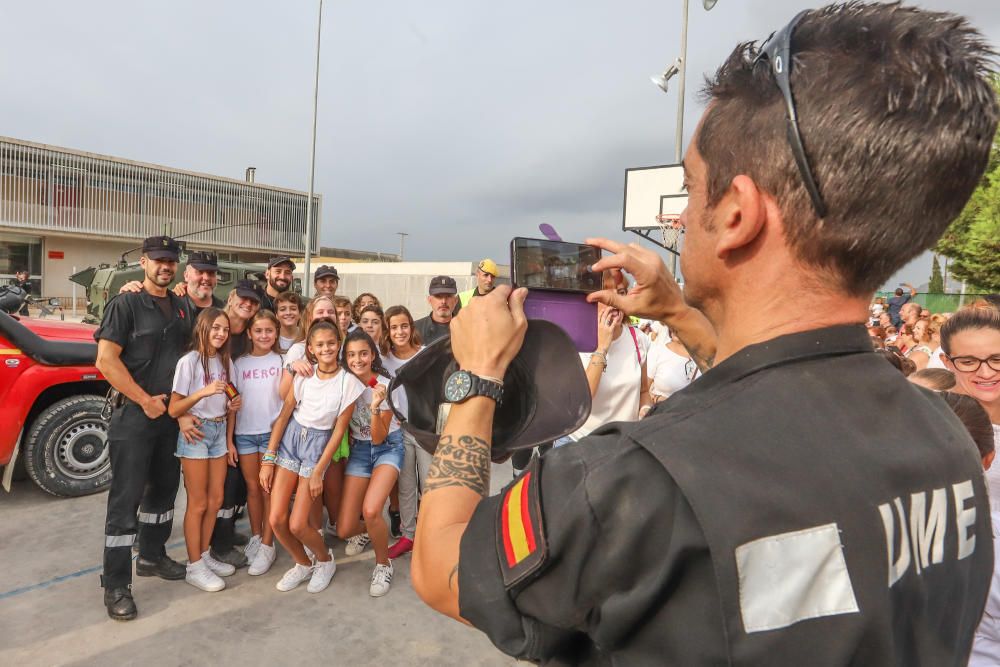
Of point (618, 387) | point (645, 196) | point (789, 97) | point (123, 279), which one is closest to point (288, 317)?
point (618, 387)

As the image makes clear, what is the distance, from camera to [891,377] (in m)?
0.79

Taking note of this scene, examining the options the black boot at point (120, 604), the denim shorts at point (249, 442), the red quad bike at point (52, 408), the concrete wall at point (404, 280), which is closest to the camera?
the black boot at point (120, 604)

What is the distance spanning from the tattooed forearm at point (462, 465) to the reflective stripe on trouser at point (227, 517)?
3545 millimetres

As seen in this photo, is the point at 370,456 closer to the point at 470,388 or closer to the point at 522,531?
the point at 470,388

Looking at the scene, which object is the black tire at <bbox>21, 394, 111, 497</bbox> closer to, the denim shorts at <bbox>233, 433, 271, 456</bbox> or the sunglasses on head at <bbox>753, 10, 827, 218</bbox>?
the denim shorts at <bbox>233, 433, 271, 456</bbox>

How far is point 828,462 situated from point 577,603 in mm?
336

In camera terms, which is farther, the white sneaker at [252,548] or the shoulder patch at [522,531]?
the white sneaker at [252,548]

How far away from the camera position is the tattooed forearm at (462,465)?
0.93 meters

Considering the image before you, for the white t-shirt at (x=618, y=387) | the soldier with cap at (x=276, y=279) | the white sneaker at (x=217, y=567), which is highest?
the soldier with cap at (x=276, y=279)

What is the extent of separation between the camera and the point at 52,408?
15.4ft

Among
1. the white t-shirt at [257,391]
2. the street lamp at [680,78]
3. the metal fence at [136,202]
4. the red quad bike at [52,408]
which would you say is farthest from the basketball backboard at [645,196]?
the metal fence at [136,202]

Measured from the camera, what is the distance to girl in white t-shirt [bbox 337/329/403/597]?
12.5 ft

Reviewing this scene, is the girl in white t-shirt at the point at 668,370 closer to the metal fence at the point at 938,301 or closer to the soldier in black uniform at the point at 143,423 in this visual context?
the soldier in black uniform at the point at 143,423

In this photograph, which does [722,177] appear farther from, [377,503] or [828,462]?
[377,503]
